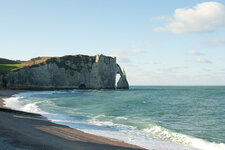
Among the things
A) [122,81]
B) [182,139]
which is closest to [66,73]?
[122,81]

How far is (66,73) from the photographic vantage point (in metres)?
86.7

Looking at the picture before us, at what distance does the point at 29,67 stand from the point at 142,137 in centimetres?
6753

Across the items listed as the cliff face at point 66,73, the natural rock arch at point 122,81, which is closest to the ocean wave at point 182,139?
the cliff face at point 66,73

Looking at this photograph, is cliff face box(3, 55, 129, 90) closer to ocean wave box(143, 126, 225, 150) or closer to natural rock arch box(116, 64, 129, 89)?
natural rock arch box(116, 64, 129, 89)

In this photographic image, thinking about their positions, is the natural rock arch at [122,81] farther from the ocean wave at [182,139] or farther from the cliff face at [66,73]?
the ocean wave at [182,139]

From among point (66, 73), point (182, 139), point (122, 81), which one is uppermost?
point (66, 73)

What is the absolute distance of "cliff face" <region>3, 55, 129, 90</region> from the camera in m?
71.3

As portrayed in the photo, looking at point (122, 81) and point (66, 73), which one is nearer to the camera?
point (66, 73)

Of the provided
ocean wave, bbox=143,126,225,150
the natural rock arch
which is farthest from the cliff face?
ocean wave, bbox=143,126,225,150

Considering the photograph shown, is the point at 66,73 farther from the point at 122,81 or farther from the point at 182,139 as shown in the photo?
the point at 182,139

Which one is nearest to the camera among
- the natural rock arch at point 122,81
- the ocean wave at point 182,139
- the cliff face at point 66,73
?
the ocean wave at point 182,139

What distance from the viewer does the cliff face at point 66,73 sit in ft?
234

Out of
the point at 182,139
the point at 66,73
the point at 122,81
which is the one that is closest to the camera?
the point at 182,139

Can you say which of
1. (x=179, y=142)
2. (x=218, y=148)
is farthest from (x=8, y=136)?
(x=218, y=148)
